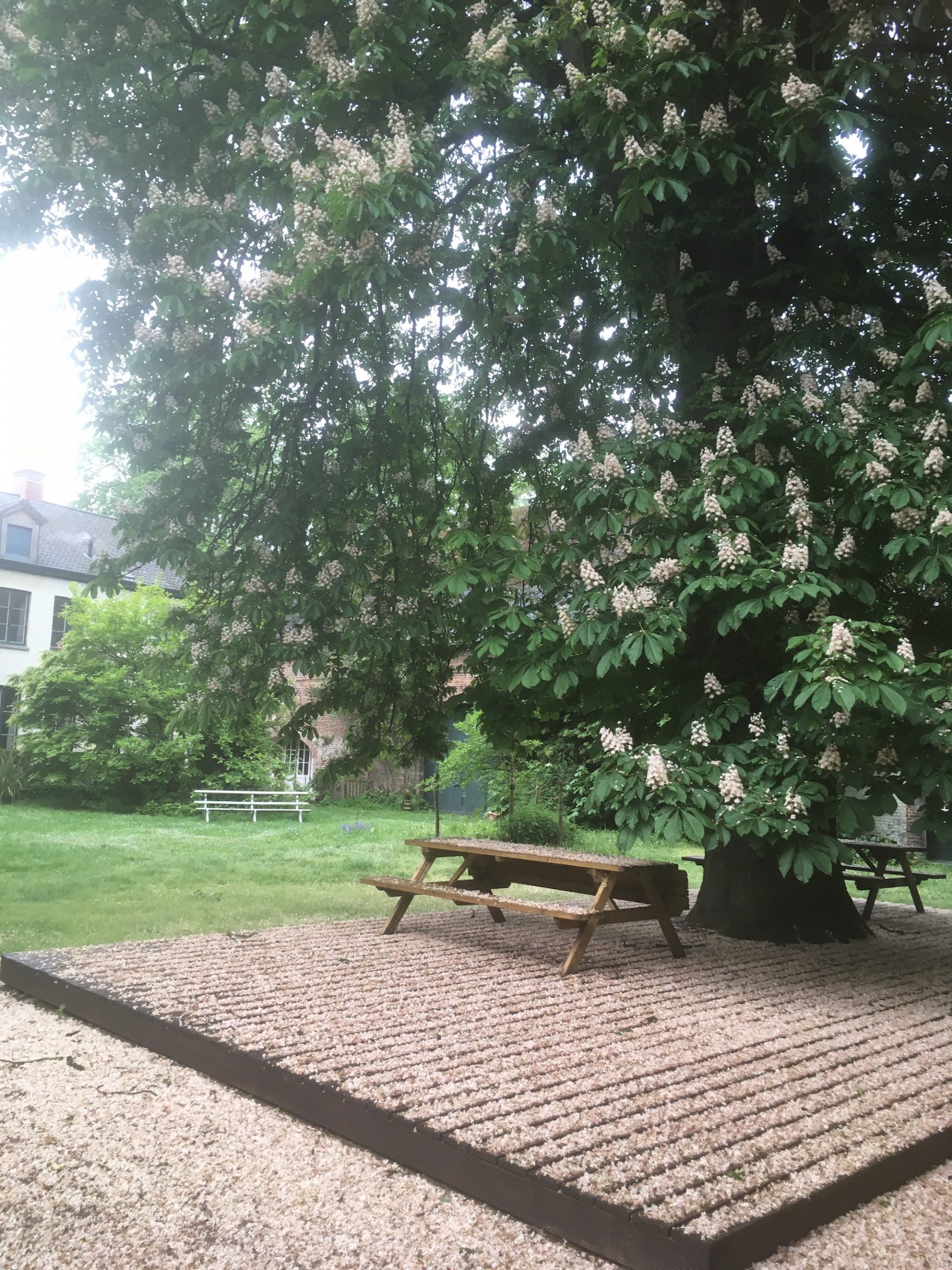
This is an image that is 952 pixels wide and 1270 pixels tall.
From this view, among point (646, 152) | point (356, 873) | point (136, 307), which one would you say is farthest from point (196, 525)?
point (356, 873)

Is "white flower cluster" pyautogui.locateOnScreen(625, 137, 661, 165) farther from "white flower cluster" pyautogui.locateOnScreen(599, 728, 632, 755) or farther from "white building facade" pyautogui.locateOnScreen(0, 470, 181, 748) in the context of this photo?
"white building facade" pyautogui.locateOnScreen(0, 470, 181, 748)

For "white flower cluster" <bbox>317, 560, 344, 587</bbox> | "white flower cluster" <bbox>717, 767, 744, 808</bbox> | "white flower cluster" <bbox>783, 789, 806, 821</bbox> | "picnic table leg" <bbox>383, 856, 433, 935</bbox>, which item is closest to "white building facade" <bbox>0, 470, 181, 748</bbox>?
"white flower cluster" <bbox>317, 560, 344, 587</bbox>

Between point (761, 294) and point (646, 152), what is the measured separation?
94.1 inches

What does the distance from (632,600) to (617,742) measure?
85 centimetres

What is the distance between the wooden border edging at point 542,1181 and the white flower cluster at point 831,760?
6.64ft

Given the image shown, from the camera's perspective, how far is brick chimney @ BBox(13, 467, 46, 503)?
101ft

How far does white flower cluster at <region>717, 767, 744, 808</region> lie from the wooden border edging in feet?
6.58

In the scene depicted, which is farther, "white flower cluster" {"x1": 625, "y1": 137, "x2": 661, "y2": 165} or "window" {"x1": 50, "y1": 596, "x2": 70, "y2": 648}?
"window" {"x1": 50, "y1": 596, "x2": 70, "y2": 648}

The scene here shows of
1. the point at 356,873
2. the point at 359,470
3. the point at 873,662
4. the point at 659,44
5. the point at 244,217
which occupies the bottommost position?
the point at 356,873

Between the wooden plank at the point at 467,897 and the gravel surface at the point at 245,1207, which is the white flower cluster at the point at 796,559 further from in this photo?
the gravel surface at the point at 245,1207

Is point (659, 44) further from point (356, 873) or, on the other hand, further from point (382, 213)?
point (356, 873)

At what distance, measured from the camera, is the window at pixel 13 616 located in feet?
87.4

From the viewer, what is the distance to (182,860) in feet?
40.9

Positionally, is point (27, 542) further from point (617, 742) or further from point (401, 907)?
point (617, 742)
